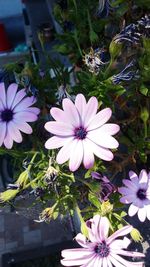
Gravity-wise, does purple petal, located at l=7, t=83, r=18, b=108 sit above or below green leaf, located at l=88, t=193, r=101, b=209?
above

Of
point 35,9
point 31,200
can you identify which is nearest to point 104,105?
point 31,200

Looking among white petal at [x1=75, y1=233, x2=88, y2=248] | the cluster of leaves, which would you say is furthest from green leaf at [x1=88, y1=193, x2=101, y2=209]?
white petal at [x1=75, y1=233, x2=88, y2=248]

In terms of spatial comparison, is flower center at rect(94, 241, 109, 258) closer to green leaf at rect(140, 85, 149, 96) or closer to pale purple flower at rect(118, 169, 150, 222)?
pale purple flower at rect(118, 169, 150, 222)

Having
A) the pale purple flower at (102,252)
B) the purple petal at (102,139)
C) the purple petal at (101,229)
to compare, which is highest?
the purple petal at (102,139)

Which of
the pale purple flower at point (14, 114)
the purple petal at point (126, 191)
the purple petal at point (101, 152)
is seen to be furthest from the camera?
the purple petal at point (126, 191)

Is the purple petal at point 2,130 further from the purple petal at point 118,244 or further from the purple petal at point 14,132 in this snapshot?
the purple petal at point 118,244

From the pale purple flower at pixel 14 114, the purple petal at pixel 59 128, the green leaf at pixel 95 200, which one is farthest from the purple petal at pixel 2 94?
the green leaf at pixel 95 200
